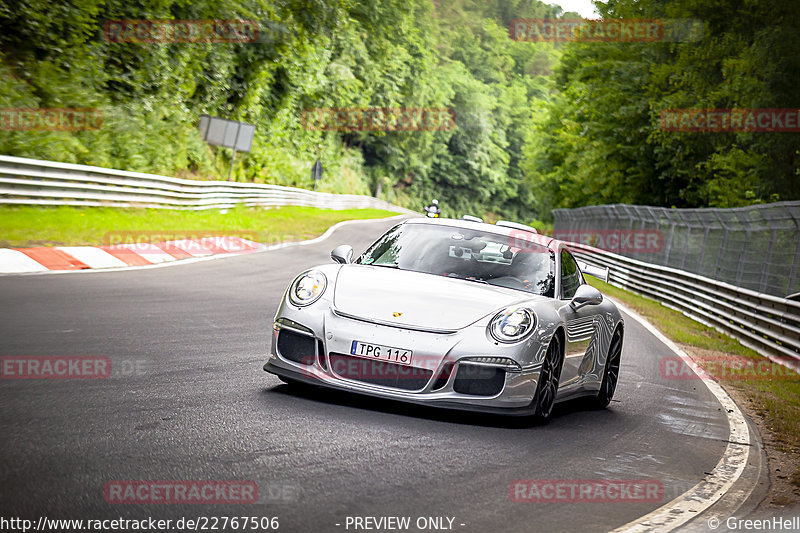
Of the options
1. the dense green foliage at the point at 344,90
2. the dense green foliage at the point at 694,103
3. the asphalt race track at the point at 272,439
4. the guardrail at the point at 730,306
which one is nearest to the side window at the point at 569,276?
the asphalt race track at the point at 272,439

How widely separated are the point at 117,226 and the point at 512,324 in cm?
1440

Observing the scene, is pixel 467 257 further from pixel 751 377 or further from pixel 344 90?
pixel 344 90

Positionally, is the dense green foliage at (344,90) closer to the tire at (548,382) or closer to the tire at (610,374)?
the tire at (610,374)

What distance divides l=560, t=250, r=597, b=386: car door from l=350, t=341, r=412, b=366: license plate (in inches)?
59.5

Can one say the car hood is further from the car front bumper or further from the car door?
the car door

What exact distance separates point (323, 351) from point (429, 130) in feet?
261

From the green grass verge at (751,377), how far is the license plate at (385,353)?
2.55 m

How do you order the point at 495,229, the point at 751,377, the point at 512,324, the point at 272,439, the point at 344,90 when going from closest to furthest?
the point at 272,439
the point at 512,324
the point at 495,229
the point at 751,377
the point at 344,90

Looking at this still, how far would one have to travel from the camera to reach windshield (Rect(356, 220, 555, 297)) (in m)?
7.33

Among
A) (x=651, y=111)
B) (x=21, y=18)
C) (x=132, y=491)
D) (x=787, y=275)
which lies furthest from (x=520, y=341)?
(x=651, y=111)

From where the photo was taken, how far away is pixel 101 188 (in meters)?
21.2

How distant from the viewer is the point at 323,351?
20.4 feet

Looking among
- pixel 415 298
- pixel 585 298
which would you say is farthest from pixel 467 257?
pixel 415 298

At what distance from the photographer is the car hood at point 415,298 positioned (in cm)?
620
